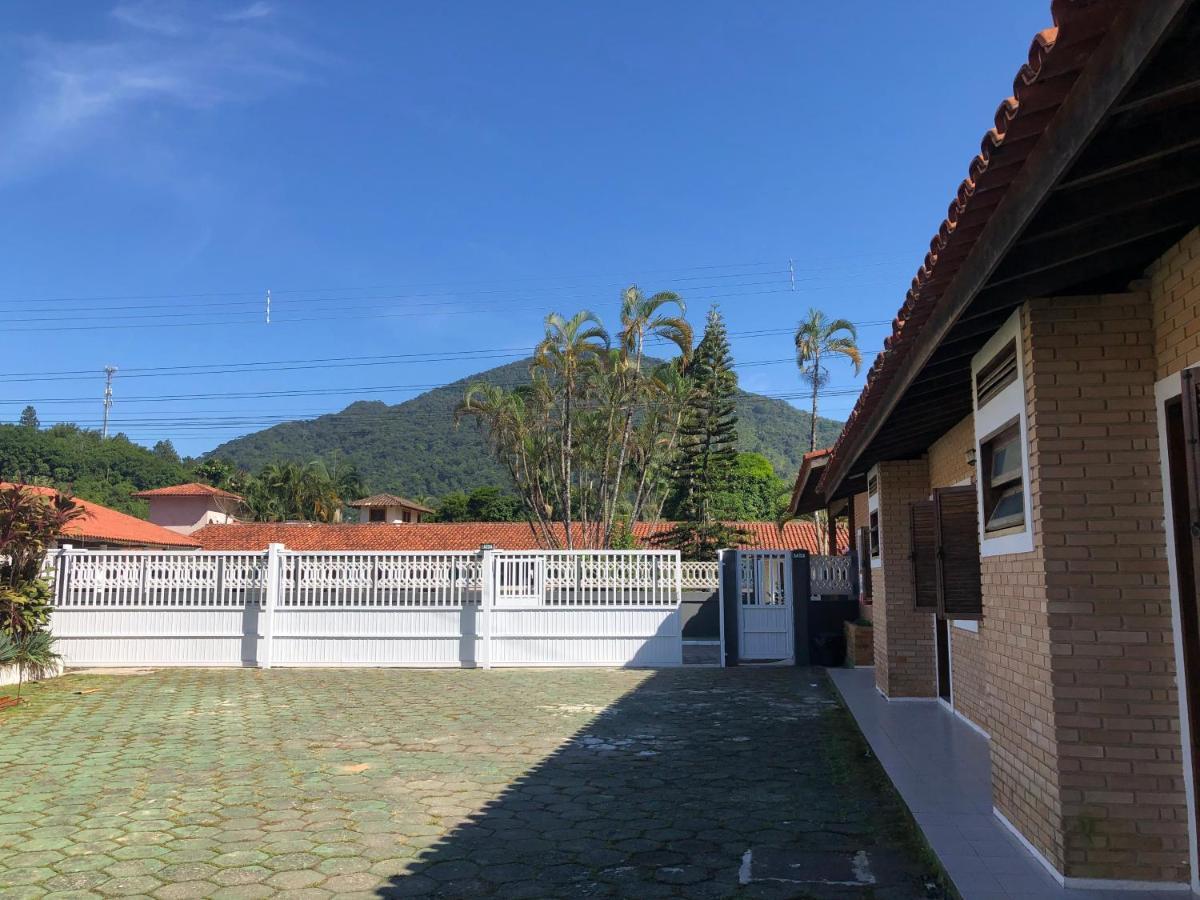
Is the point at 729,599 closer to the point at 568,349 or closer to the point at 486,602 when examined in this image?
the point at 486,602

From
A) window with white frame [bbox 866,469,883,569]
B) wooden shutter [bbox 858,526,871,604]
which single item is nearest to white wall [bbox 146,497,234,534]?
wooden shutter [bbox 858,526,871,604]

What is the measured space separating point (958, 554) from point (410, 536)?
112ft

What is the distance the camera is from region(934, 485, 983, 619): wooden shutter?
5730 millimetres

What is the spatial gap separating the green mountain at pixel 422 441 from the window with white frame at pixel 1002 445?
7546cm

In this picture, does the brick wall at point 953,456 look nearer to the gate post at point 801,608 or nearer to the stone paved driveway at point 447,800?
the stone paved driveway at point 447,800

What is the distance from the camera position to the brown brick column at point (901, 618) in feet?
30.8

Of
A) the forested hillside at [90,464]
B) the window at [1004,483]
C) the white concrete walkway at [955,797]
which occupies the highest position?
the forested hillside at [90,464]

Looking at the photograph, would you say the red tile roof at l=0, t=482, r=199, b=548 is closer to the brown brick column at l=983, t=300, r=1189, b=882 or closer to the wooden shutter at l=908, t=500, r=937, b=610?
the wooden shutter at l=908, t=500, r=937, b=610

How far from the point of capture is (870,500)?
10867 mm

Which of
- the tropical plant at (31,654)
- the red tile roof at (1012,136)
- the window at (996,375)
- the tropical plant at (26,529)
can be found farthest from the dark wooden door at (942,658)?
the tropical plant at (26,529)

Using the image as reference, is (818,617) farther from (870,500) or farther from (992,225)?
(992,225)

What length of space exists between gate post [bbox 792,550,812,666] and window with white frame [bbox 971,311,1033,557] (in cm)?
915

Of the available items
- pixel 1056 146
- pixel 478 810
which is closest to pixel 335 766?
pixel 478 810

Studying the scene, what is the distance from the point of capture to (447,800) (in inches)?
234
